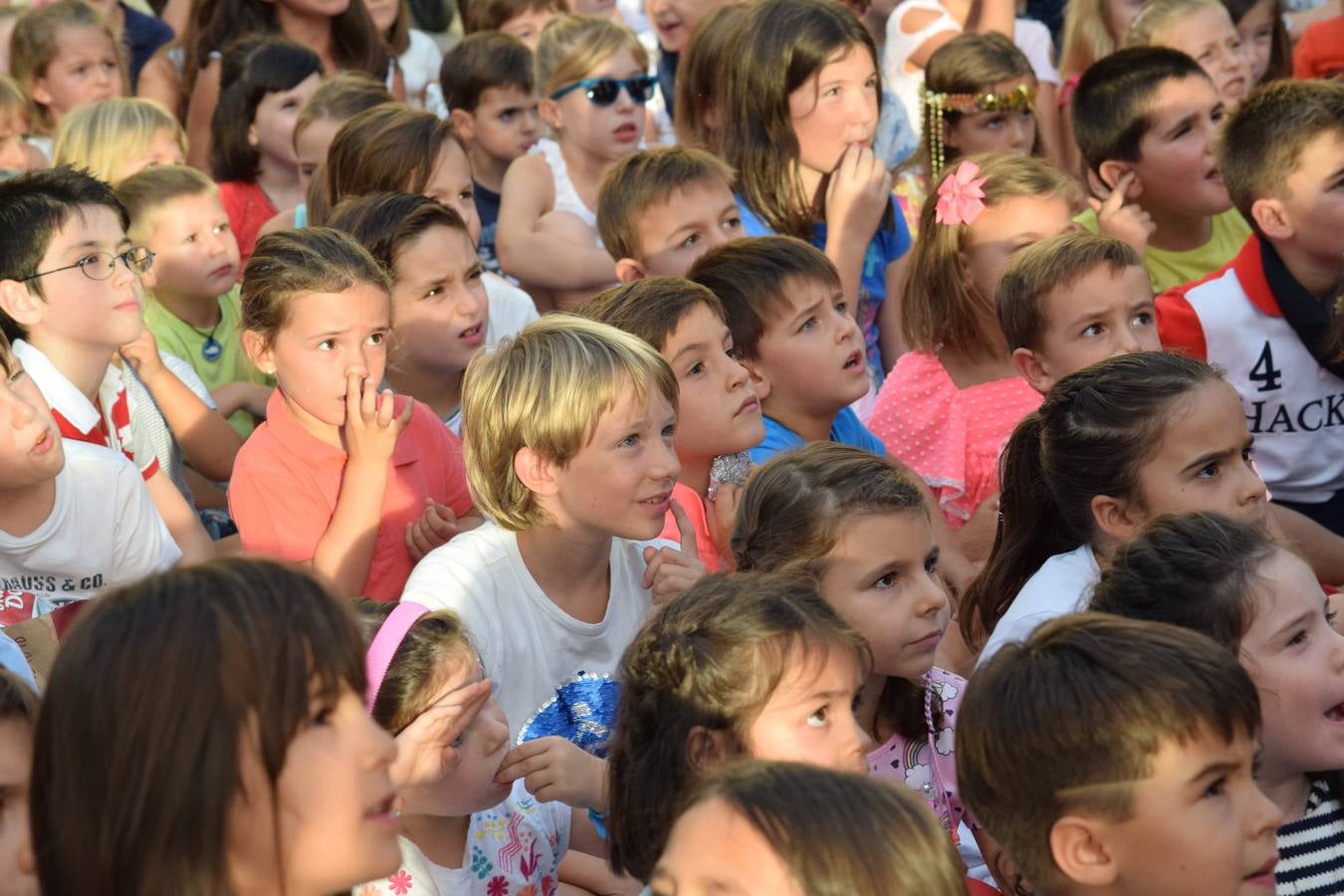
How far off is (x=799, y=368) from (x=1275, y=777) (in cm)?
155

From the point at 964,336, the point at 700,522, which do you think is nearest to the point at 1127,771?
the point at 700,522

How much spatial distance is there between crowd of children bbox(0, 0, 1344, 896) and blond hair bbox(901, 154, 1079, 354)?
0.01 metres

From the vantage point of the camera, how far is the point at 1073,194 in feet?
14.4

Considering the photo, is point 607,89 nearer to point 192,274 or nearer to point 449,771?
point 192,274

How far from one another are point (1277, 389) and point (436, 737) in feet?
8.21

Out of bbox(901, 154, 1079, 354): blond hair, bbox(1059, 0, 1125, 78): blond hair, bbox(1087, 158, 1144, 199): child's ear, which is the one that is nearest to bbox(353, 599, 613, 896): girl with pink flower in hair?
bbox(901, 154, 1079, 354): blond hair

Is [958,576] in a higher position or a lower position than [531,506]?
lower

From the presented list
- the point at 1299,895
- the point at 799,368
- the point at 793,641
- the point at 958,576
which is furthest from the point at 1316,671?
the point at 799,368

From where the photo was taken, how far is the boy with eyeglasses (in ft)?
11.5

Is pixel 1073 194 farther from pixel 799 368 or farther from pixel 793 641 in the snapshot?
pixel 793 641

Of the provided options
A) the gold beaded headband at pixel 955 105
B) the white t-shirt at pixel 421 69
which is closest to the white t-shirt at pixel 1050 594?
the gold beaded headband at pixel 955 105

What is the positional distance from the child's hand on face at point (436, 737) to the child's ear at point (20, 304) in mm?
1651

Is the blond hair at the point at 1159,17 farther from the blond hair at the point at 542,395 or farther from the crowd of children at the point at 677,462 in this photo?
the blond hair at the point at 542,395

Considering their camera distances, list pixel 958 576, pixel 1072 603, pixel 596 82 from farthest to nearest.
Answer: pixel 596 82 < pixel 958 576 < pixel 1072 603
